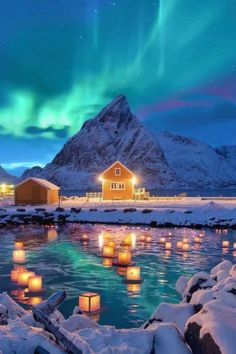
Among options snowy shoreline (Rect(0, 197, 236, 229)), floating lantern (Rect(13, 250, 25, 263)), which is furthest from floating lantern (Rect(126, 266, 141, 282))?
snowy shoreline (Rect(0, 197, 236, 229))

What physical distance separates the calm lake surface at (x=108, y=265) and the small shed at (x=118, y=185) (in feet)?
99.2

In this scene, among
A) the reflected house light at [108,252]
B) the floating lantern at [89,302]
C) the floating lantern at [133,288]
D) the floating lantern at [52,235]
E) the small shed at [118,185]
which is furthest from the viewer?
the small shed at [118,185]

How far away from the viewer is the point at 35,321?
800cm

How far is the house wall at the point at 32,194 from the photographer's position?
62031 millimetres

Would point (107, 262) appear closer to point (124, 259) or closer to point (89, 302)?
point (124, 259)

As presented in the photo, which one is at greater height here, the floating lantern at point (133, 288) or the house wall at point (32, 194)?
the house wall at point (32, 194)

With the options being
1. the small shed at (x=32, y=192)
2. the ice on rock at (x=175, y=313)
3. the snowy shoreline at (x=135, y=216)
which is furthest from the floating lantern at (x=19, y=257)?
the small shed at (x=32, y=192)

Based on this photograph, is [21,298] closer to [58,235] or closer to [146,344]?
[146,344]

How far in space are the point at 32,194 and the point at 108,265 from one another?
137ft

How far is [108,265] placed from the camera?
21969 mm

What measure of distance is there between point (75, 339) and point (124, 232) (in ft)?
104

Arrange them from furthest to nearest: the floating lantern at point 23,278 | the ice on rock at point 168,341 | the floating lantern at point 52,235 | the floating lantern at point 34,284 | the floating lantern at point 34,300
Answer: the floating lantern at point 52,235 → the floating lantern at point 23,278 → the floating lantern at point 34,284 → the floating lantern at point 34,300 → the ice on rock at point 168,341

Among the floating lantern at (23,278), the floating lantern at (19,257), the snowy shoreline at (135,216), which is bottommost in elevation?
the floating lantern at (23,278)

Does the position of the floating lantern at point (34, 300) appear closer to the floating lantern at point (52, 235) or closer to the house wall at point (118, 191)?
the floating lantern at point (52, 235)
